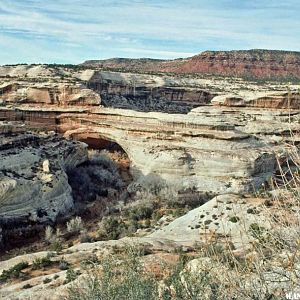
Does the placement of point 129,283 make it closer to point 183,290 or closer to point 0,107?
point 183,290

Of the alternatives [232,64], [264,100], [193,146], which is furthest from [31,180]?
[232,64]

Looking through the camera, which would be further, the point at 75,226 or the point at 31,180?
the point at 31,180

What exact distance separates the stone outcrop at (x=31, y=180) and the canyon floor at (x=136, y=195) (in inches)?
2.4

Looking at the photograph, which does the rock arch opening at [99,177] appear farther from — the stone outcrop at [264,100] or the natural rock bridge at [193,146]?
the stone outcrop at [264,100]

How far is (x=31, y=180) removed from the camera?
22.1 m

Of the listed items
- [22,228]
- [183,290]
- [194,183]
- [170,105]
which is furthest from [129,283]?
[170,105]

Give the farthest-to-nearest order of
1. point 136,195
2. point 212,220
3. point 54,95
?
point 54,95
point 136,195
point 212,220

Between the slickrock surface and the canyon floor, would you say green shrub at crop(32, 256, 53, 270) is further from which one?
the slickrock surface

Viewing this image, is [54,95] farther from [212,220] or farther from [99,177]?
[212,220]

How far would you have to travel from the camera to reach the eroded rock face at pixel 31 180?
2042cm

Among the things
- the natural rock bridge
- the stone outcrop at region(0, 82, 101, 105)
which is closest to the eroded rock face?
the natural rock bridge

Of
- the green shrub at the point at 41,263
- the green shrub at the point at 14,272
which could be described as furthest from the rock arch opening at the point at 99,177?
the green shrub at the point at 14,272

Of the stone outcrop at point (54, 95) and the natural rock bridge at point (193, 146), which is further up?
the stone outcrop at point (54, 95)

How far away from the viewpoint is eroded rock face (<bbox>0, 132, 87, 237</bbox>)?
804 inches
